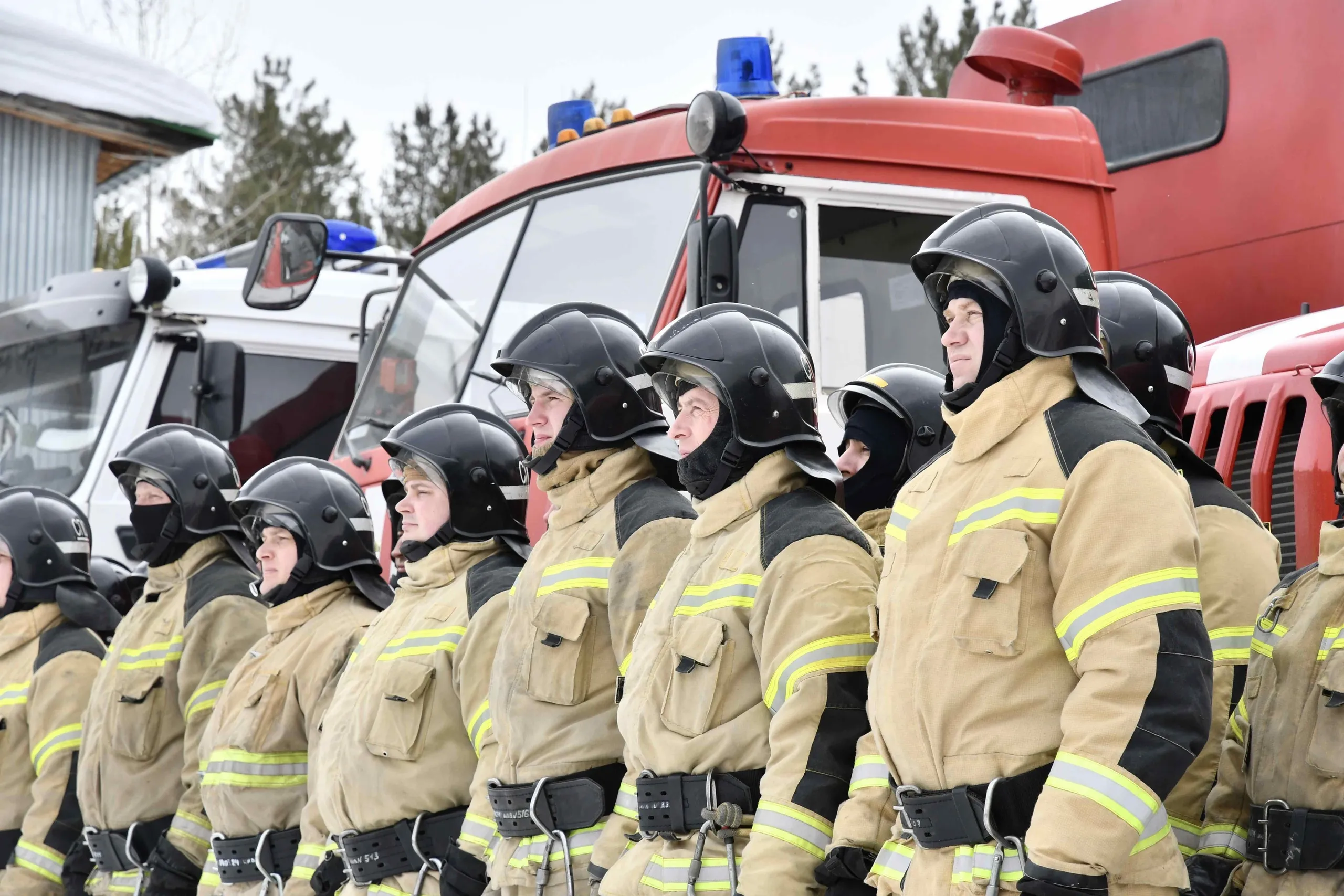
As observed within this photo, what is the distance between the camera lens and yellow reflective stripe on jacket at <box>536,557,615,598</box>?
14.9ft

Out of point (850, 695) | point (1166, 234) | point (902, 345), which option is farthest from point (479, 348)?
point (850, 695)

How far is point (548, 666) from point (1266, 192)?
3641 mm

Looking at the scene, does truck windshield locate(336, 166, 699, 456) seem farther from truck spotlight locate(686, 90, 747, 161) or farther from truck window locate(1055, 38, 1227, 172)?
truck window locate(1055, 38, 1227, 172)

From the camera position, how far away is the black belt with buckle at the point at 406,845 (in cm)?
488

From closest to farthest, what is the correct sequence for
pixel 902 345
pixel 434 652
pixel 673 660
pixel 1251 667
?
1. pixel 1251 667
2. pixel 673 660
3. pixel 434 652
4. pixel 902 345

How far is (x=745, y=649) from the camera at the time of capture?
389 cm

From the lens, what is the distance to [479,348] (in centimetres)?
664

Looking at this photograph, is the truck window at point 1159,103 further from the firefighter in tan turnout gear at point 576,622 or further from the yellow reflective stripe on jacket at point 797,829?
the yellow reflective stripe on jacket at point 797,829

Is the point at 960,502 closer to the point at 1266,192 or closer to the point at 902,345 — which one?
the point at 902,345

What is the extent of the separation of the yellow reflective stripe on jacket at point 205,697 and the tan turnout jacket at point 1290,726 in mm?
3679

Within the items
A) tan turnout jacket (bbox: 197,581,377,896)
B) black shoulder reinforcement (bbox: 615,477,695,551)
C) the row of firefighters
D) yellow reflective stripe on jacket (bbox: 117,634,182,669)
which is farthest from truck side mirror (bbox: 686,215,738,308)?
yellow reflective stripe on jacket (bbox: 117,634,182,669)

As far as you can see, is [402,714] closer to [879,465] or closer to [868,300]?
[879,465]

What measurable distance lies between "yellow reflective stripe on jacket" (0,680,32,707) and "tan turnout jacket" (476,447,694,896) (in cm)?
324

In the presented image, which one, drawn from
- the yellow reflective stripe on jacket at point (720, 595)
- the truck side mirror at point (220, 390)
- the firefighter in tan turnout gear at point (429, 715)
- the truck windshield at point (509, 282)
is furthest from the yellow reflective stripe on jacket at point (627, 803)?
the truck side mirror at point (220, 390)
